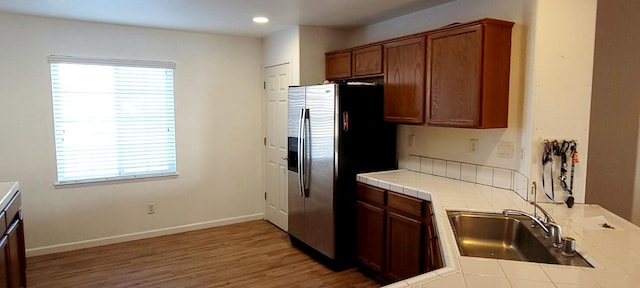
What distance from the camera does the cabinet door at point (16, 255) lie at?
8.17ft

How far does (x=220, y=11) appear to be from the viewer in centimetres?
353

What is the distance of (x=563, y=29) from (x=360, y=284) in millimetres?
2359

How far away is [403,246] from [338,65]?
1.97 m

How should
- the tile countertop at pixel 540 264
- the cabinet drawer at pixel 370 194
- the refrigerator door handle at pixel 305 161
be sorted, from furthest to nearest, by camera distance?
the refrigerator door handle at pixel 305 161 → the cabinet drawer at pixel 370 194 → the tile countertop at pixel 540 264

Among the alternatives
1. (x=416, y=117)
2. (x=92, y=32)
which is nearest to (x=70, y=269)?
(x=92, y=32)

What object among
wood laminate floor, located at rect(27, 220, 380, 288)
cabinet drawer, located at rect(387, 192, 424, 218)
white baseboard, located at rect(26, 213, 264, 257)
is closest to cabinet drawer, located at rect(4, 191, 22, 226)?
wood laminate floor, located at rect(27, 220, 380, 288)

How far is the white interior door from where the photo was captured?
448 cm

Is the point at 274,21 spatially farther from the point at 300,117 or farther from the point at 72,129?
the point at 72,129

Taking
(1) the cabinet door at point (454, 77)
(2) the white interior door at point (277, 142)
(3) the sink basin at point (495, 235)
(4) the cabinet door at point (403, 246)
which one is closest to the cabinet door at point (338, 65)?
(2) the white interior door at point (277, 142)

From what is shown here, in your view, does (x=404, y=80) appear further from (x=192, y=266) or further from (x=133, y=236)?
(x=133, y=236)

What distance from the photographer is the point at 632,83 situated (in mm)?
3014

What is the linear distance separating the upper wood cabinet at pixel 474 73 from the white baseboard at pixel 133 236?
3056mm

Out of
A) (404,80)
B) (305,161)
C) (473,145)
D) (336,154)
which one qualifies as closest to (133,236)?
(305,161)

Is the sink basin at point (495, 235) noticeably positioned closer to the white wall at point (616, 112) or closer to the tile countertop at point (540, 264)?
the tile countertop at point (540, 264)
